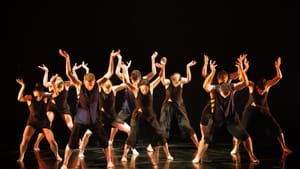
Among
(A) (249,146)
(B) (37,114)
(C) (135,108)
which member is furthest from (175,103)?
A: (B) (37,114)

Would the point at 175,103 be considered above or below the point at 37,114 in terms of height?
above

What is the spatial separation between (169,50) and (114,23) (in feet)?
4.99

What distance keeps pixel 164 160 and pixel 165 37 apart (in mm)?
4936

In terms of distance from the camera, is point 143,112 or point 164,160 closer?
point 143,112

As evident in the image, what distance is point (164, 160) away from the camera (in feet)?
21.6

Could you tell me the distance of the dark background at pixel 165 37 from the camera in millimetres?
10516

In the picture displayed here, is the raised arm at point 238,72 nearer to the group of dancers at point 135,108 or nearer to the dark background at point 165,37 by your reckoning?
the group of dancers at point 135,108

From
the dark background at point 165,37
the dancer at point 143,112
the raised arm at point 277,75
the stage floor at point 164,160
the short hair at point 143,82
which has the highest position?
the dark background at point 165,37

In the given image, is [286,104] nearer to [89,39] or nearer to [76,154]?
[89,39]

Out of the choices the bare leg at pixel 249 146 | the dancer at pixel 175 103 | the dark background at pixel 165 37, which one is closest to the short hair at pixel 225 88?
the bare leg at pixel 249 146

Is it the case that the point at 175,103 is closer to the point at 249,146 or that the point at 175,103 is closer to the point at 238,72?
the point at 238,72

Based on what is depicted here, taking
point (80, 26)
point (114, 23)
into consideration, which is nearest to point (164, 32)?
point (114, 23)

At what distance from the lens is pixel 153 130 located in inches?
256

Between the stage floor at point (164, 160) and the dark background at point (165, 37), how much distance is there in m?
2.76
